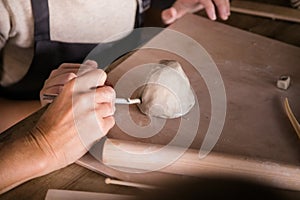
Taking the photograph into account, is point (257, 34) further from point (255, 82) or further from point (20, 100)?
point (20, 100)

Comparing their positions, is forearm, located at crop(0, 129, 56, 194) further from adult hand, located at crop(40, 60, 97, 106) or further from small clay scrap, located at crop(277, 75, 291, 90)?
small clay scrap, located at crop(277, 75, 291, 90)

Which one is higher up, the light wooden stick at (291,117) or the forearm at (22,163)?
the forearm at (22,163)

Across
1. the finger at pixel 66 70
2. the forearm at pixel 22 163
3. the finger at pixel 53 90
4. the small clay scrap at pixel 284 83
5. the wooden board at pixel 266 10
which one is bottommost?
the wooden board at pixel 266 10

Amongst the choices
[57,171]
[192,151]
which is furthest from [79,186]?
[192,151]

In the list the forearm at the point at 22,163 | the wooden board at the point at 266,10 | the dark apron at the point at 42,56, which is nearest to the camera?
the forearm at the point at 22,163

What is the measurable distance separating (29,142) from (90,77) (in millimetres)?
129

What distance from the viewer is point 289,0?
1.16 m

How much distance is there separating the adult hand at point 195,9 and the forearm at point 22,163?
45cm

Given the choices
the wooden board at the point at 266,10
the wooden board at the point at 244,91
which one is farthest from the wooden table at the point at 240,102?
the wooden board at the point at 266,10

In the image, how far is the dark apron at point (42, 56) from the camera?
95 centimetres

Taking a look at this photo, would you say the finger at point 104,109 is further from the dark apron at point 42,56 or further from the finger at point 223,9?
the finger at point 223,9

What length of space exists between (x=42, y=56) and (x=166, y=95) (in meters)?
0.37

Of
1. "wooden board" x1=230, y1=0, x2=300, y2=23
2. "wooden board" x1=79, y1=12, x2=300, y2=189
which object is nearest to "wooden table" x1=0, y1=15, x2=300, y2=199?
"wooden board" x1=79, y1=12, x2=300, y2=189

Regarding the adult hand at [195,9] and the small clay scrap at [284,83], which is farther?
the adult hand at [195,9]
